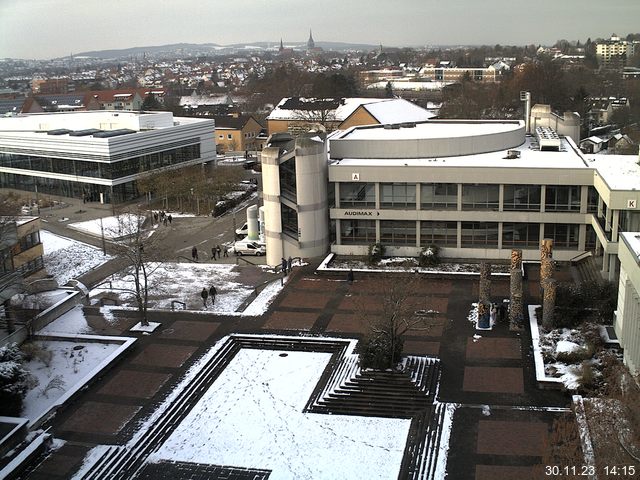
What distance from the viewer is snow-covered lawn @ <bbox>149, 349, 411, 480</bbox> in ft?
77.5

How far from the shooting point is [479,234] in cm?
4469

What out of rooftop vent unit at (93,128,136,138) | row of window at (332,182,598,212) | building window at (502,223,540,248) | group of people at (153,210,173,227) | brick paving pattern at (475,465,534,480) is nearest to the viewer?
brick paving pattern at (475,465,534,480)

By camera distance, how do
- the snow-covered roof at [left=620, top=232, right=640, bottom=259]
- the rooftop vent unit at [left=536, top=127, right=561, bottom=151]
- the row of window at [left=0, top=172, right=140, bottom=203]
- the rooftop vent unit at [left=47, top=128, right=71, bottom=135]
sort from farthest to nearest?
1. the rooftop vent unit at [left=47, top=128, right=71, bottom=135]
2. the row of window at [left=0, top=172, right=140, bottom=203]
3. the rooftop vent unit at [left=536, top=127, right=561, bottom=151]
4. the snow-covered roof at [left=620, top=232, right=640, bottom=259]

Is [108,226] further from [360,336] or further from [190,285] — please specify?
[360,336]

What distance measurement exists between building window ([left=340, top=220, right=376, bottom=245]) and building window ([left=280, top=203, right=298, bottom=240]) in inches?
124

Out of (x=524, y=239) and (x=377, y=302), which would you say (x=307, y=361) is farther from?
(x=524, y=239)

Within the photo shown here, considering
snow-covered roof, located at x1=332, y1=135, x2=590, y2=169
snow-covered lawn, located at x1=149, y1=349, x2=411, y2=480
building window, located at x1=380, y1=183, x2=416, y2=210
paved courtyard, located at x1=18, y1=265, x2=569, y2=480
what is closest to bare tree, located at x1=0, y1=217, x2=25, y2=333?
paved courtyard, located at x1=18, y1=265, x2=569, y2=480

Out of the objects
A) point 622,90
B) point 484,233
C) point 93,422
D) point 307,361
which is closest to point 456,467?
point 307,361

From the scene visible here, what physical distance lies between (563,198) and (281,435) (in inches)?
1009

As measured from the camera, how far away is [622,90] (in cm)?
13162

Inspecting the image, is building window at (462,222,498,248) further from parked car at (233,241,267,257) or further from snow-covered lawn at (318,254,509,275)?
parked car at (233,241,267,257)

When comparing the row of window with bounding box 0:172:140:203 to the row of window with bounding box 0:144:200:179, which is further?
the row of window with bounding box 0:172:140:203

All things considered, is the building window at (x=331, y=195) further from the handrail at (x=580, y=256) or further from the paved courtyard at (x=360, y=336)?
the handrail at (x=580, y=256)

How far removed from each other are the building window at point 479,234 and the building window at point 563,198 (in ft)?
11.9
